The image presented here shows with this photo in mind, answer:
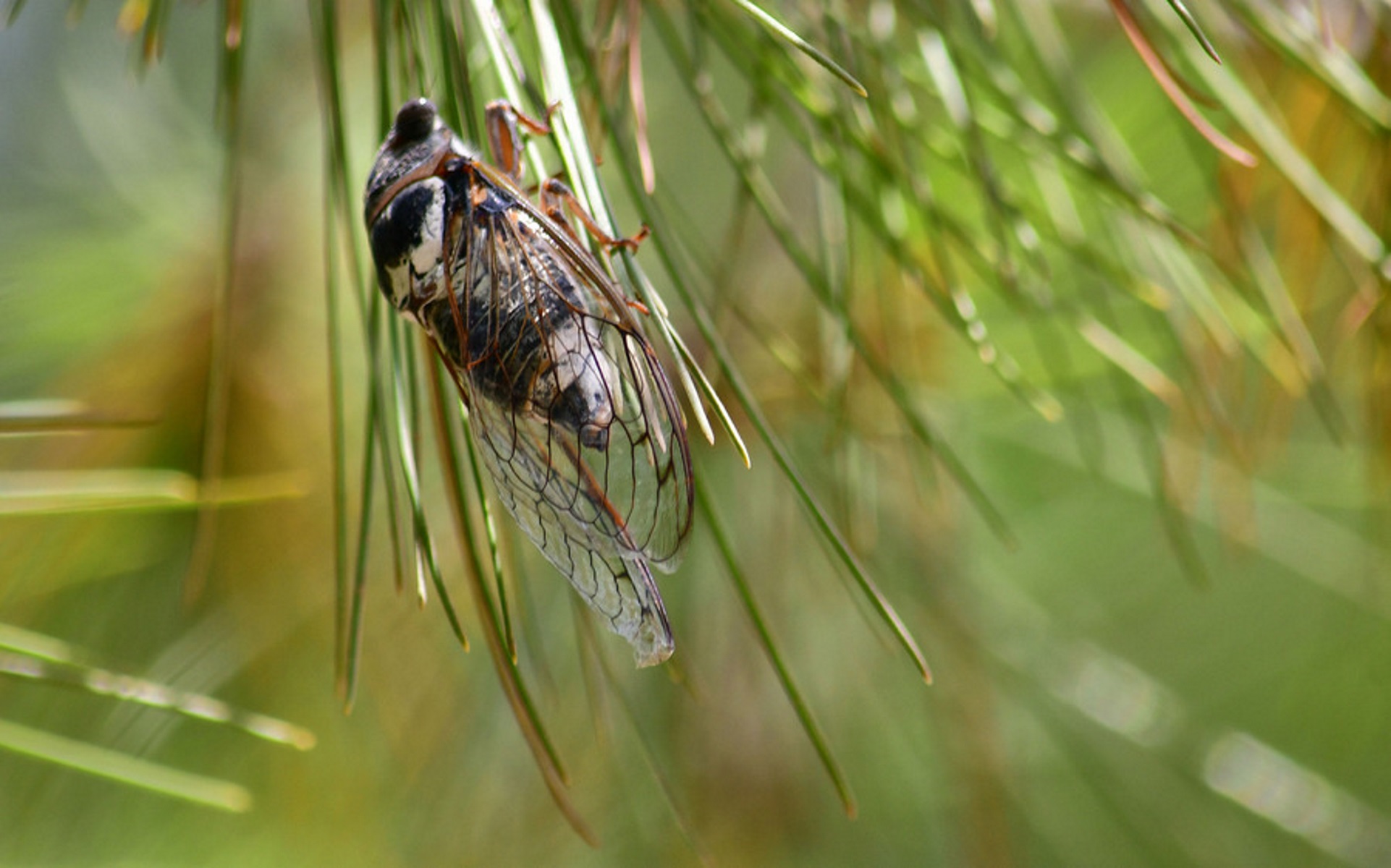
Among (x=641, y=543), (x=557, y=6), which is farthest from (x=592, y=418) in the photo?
(x=557, y=6)

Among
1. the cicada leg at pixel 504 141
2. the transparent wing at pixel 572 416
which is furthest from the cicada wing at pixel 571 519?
the cicada leg at pixel 504 141

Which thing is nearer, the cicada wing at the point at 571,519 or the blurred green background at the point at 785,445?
the cicada wing at the point at 571,519

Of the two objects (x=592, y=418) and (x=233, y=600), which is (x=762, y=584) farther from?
(x=592, y=418)

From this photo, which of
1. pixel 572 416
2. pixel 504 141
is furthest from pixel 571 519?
pixel 504 141

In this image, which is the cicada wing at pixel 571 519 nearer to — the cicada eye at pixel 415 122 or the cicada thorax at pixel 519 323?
the cicada thorax at pixel 519 323

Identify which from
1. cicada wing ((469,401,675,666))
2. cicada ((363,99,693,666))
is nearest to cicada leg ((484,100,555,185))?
cicada ((363,99,693,666))

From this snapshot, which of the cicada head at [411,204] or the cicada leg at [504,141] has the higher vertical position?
the cicada leg at [504,141]

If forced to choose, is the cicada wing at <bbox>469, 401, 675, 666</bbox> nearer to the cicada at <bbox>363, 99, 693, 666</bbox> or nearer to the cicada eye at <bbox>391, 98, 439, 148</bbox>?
Answer: the cicada at <bbox>363, 99, 693, 666</bbox>

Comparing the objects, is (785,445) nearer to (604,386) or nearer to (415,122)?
(604,386)
